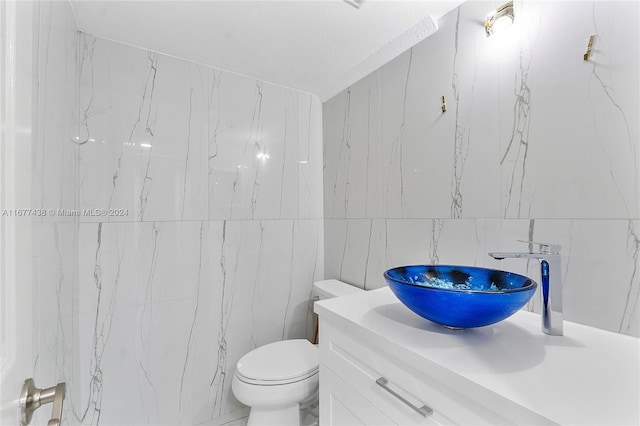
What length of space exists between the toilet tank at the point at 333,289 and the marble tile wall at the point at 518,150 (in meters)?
0.12

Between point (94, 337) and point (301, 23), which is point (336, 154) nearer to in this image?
point (301, 23)

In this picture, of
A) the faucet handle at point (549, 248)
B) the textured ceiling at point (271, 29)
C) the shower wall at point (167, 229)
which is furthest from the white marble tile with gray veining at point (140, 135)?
the faucet handle at point (549, 248)

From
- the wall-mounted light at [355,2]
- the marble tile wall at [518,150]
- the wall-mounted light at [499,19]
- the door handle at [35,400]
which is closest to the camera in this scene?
the door handle at [35,400]

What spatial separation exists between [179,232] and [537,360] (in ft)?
5.44

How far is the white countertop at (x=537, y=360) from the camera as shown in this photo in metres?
0.53

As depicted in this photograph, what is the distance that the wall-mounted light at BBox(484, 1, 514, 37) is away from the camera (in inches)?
42.6

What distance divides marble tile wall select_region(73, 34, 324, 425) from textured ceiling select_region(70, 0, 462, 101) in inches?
4.7

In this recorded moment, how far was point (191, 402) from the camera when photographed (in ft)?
5.46

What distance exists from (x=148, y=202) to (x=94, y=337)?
72 cm

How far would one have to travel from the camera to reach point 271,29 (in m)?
1.46

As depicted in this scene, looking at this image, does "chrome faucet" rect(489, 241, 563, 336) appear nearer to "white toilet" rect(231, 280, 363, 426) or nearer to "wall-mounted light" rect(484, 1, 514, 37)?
"wall-mounted light" rect(484, 1, 514, 37)

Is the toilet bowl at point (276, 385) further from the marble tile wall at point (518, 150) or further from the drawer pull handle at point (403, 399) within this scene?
the drawer pull handle at point (403, 399)

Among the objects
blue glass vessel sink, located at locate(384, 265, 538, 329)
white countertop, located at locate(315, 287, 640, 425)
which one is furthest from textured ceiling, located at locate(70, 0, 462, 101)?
white countertop, located at locate(315, 287, 640, 425)

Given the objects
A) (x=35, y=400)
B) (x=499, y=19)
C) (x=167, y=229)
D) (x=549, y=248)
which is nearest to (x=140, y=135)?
(x=167, y=229)
